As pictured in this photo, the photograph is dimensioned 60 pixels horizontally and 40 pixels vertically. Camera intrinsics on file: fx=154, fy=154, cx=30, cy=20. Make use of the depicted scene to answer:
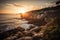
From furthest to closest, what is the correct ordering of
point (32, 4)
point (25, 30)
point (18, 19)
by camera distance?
point (32, 4) < point (18, 19) < point (25, 30)

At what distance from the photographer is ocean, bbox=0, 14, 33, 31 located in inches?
121

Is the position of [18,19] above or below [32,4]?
below

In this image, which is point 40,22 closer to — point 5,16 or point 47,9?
point 47,9

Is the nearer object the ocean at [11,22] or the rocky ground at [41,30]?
the rocky ground at [41,30]

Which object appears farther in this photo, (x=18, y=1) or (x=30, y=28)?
(x=18, y=1)

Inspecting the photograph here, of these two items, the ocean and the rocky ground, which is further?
the ocean

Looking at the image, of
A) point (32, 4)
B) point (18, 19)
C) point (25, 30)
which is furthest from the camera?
point (32, 4)

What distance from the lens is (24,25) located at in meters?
3.16

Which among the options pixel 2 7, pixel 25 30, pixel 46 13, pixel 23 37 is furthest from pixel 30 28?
pixel 2 7

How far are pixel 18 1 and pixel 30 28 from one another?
2.52 feet

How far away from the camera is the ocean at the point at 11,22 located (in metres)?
3.08

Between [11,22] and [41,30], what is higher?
[11,22]

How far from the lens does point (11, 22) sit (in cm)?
319

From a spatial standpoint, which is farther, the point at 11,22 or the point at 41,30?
the point at 11,22
